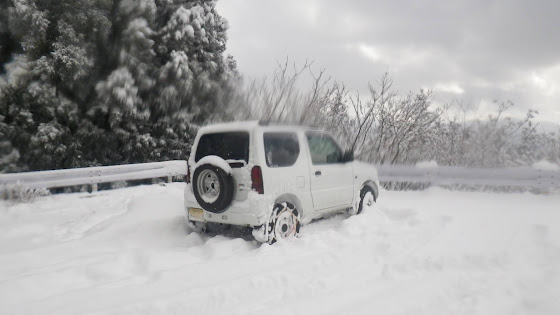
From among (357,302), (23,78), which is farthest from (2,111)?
(357,302)

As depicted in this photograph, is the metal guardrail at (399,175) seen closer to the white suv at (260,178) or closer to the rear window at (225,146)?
the white suv at (260,178)

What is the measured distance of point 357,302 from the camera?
369 centimetres

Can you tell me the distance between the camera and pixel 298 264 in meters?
4.65

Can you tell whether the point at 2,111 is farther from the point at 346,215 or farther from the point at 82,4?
the point at 346,215

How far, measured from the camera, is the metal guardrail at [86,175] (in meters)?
A: 8.30

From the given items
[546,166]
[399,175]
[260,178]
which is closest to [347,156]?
[260,178]

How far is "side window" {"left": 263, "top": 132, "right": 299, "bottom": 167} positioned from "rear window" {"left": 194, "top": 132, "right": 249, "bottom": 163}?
0.31 m

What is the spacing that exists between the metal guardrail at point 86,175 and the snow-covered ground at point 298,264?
117 centimetres

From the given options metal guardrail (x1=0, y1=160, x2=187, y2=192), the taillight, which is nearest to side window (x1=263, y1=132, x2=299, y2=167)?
the taillight

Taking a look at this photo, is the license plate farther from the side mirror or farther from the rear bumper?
the side mirror

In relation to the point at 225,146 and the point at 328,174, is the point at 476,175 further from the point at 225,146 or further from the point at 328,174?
the point at 225,146

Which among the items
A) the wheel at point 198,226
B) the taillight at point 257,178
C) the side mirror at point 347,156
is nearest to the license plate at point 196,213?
the wheel at point 198,226

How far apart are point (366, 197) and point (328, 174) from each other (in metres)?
1.41

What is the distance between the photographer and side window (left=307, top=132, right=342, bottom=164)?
6348 millimetres
